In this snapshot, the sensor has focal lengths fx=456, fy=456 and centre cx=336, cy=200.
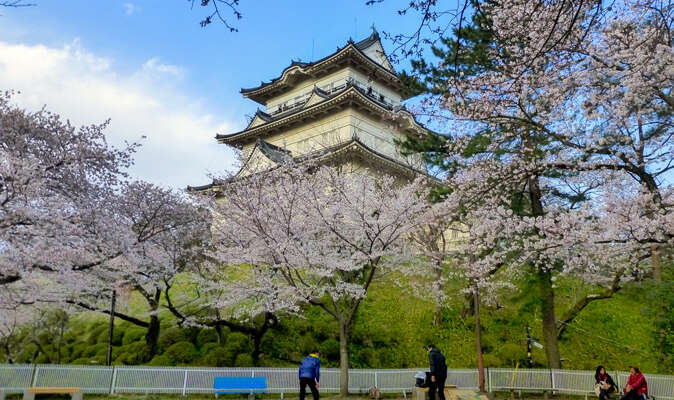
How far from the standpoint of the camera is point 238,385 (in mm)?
13688

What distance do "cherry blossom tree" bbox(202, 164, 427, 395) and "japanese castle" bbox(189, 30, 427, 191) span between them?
10762 millimetres

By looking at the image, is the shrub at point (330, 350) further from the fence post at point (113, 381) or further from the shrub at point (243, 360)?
the fence post at point (113, 381)

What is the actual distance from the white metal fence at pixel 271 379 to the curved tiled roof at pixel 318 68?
22563 mm

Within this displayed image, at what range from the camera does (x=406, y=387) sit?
15141 millimetres

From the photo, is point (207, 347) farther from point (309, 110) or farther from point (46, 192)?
point (309, 110)

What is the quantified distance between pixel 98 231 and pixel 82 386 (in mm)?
4490

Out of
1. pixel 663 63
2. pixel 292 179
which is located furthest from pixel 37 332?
pixel 663 63

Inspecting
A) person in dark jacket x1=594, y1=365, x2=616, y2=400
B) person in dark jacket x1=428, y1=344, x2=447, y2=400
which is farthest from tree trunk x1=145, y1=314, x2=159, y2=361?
person in dark jacket x1=594, y1=365, x2=616, y2=400

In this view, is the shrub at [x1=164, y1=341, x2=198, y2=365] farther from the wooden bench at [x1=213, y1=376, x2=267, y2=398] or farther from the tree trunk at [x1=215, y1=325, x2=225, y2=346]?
the wooden bench at [x1=213, y1=376, x2=267, y2=398]

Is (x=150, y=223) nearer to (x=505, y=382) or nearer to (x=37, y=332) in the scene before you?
(x=37, y=332)

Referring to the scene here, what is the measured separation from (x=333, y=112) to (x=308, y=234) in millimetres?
19147

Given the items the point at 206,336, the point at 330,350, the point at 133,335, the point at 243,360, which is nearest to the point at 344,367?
the point at 330,350

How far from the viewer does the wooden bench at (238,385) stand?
13.6m

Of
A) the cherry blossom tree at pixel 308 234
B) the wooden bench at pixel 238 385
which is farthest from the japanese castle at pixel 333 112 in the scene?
the wooden bench at pixel 238 385
